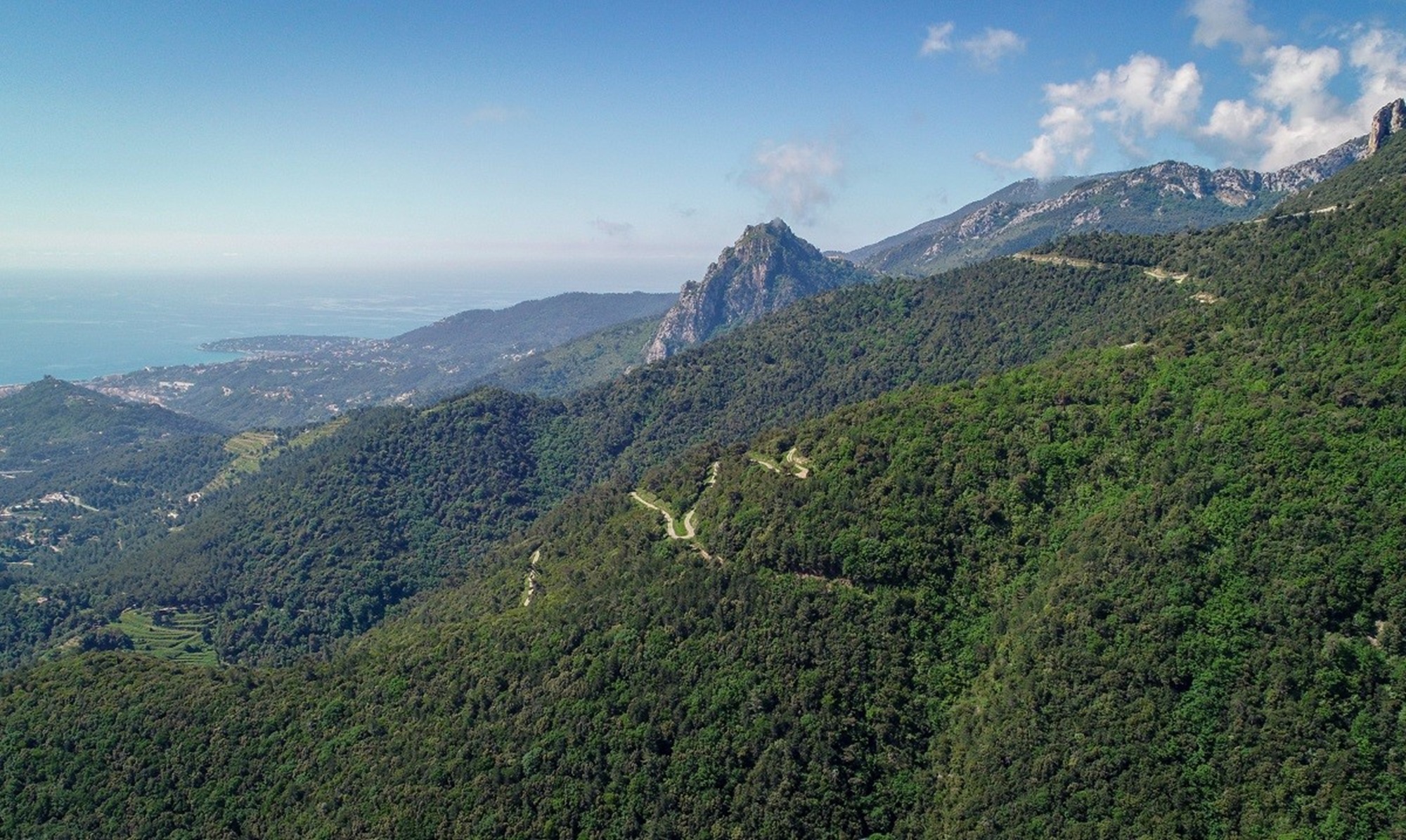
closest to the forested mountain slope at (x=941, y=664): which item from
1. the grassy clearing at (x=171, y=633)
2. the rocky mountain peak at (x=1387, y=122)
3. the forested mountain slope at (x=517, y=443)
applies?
the forested mountain slope at (x=517, y=443)

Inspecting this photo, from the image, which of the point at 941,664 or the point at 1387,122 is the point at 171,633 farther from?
the point at 1387,122

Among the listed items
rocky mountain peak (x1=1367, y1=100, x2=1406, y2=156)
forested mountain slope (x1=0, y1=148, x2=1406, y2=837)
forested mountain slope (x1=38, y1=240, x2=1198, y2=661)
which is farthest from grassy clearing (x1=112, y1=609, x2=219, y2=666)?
rocky mountain peak (x1=1367, y1=100, x2=1406, y2=156)

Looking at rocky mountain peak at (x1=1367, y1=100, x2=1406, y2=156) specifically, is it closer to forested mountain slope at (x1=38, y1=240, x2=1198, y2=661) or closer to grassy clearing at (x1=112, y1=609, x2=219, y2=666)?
forested mountain slope at (x1=38, y1=240, x2=1198, y2=661)

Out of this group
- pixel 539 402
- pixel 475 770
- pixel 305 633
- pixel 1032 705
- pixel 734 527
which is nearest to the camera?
pixel 1032 705

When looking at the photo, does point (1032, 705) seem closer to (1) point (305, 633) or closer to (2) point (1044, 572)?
(2) point (1044, 572)

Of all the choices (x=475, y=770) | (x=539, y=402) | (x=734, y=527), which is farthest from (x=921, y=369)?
(x=475, y=770)

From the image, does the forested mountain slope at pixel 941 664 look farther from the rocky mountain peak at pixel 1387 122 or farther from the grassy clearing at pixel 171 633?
the rocky mountain peak at pixel 1387 122

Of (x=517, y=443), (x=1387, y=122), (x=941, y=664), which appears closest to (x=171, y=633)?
(x=517, y=443)
